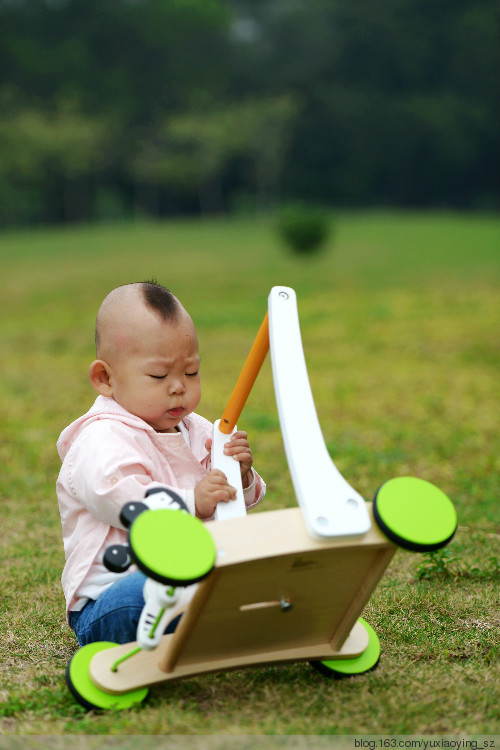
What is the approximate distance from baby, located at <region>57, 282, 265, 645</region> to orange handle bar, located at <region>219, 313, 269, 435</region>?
0.06 metres

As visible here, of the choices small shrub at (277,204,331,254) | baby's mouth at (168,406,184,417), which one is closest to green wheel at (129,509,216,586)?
baby's mouth at (168,406,184,417)

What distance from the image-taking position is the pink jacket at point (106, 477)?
6.93ft

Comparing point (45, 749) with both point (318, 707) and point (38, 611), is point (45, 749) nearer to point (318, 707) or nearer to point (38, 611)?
point (318, 707)

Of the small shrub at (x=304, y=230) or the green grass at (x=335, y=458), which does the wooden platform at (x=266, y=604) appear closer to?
the green grass at (x=335, y=458)

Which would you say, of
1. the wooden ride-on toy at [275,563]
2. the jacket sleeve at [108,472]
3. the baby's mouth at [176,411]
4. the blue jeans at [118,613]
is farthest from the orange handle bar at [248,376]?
the blue jeans at [118,613]

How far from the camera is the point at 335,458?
5012 millimetres

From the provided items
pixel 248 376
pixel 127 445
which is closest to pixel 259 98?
pixel 248 376

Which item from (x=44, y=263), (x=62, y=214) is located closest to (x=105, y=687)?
(x=44, y=263)

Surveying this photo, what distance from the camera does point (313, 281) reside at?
1617 cm

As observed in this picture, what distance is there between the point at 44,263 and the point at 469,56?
36.8m

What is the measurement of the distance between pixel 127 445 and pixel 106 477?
13cm

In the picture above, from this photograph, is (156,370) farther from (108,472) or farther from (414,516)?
(414,516)

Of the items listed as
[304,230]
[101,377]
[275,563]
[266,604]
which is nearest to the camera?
[275,563]

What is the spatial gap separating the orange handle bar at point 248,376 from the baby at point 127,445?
2.2 inches
